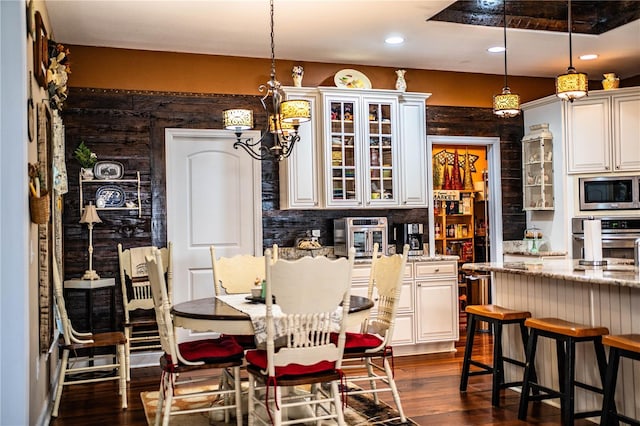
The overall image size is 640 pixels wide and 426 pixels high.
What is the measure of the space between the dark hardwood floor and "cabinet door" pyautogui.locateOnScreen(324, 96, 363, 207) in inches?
64.1

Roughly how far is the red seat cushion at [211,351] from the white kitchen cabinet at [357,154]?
2325mm

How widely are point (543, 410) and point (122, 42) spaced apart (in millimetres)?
4467

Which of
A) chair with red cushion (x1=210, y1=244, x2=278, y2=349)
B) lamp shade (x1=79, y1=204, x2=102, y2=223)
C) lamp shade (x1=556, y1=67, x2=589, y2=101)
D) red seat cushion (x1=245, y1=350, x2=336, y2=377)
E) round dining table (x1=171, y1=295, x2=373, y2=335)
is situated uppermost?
lamp shade (x1=556, y1=67, x2=589, y2=101)

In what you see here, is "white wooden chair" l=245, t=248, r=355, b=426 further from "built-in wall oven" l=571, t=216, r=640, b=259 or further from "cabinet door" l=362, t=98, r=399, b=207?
"built-in wall oven" l=571, t=216, r=640, b=259

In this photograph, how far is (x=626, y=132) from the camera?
6.41 meters

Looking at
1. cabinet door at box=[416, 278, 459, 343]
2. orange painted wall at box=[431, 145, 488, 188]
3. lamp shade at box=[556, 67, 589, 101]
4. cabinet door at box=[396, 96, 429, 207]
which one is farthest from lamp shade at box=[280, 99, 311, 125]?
orange painted wall at box=[431, 145, 488, 188]

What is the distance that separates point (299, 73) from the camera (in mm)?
6195

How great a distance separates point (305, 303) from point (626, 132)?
4578 mm

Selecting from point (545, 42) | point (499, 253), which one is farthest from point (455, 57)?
point (499, 253)

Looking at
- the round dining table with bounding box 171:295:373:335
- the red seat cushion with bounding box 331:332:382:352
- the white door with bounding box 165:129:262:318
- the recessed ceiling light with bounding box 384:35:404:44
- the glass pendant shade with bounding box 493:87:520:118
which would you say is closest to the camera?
the round dining table with bounding box 171:295:373:335

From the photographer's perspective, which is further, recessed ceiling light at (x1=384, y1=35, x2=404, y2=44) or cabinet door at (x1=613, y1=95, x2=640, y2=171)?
cabinet door at (x1=613, y1=95, x2=640, y2=171)

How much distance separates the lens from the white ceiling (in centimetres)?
487

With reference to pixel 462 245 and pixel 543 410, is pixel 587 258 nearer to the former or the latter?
pixel 543 410

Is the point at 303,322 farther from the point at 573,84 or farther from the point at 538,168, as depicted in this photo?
the point at 538,168
